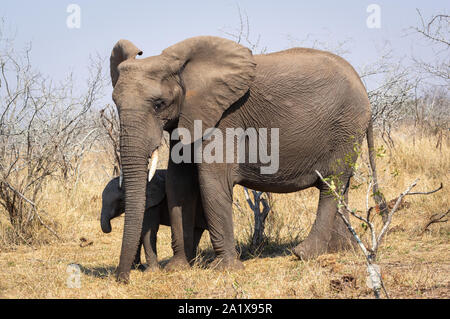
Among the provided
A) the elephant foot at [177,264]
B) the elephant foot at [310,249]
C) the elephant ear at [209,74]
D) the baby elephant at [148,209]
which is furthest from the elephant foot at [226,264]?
the elephant ear at [209,74]

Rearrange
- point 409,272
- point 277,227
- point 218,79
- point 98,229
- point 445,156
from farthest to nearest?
1. point 445,156
2. point 98,229
3. point 277,227
4. point 218,79
5. point 409,272

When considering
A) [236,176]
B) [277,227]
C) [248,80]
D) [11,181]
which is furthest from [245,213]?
[11,181]

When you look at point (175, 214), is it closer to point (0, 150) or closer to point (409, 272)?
point (409, 272)

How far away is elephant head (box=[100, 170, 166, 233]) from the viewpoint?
Result: 21.8ft

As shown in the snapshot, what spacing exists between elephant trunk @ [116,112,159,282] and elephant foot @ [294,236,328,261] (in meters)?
1.99

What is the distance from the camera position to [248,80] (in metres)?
6.39

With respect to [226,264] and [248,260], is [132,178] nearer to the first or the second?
[226,264]

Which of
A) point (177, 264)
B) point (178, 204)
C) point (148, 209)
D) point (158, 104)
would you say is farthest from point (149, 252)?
point (158, 104)

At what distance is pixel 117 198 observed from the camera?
21.9 feet

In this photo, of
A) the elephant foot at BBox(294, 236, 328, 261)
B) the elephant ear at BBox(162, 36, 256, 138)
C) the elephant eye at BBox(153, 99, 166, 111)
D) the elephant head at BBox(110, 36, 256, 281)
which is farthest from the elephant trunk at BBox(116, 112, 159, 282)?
the elephant foot at BBox(294, 236, 328, 261)

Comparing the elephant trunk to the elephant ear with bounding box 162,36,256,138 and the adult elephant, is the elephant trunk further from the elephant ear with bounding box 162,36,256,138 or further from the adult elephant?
the elephant ear with bounding box 162,36,256,138

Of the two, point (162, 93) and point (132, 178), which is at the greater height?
point (162, 93)

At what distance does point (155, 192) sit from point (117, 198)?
435mm
